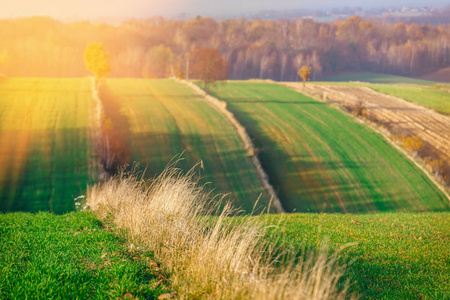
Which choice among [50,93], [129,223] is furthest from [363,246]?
[50,93]

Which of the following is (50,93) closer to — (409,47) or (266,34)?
(266,34)

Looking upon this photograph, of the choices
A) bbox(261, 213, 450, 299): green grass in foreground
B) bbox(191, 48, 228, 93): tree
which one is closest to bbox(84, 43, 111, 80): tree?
bbox(191, 48, 228, 93): tree

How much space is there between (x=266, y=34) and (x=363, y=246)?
121991mm

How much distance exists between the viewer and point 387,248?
28.6 feet

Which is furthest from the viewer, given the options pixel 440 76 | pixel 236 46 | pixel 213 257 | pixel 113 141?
pixel 236 46

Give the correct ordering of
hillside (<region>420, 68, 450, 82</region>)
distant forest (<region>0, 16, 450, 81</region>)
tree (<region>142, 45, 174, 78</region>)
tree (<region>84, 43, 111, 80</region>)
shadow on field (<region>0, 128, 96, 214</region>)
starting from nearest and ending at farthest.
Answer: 1. shadow on field (<region>0, 128, 96, 214</region>)
2. tree (<region>84, 43, 111, 80</region>)
3. distant forest (<region>0, 16, 450, 81</region>)
4. hillside (<region>420, 68, 450, 82</region>)
5. tree (<region>142, 45, 174, 78</region>)

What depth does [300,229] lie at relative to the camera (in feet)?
32.4

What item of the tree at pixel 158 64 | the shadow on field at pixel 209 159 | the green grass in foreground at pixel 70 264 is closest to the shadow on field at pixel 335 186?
the shadow on field at pixel 209 159

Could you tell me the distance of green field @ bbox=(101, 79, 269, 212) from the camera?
29.2 metres

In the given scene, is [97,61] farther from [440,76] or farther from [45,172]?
[440,76]

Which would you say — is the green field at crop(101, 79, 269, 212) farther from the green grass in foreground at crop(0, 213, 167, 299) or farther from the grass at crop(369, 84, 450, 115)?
the grass at crop(369, 84, 450, 115)

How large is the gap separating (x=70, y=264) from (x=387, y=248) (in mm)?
6810

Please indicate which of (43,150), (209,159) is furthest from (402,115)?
(43,150)

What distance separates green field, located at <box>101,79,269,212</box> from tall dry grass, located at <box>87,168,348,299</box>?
50.5 ft
